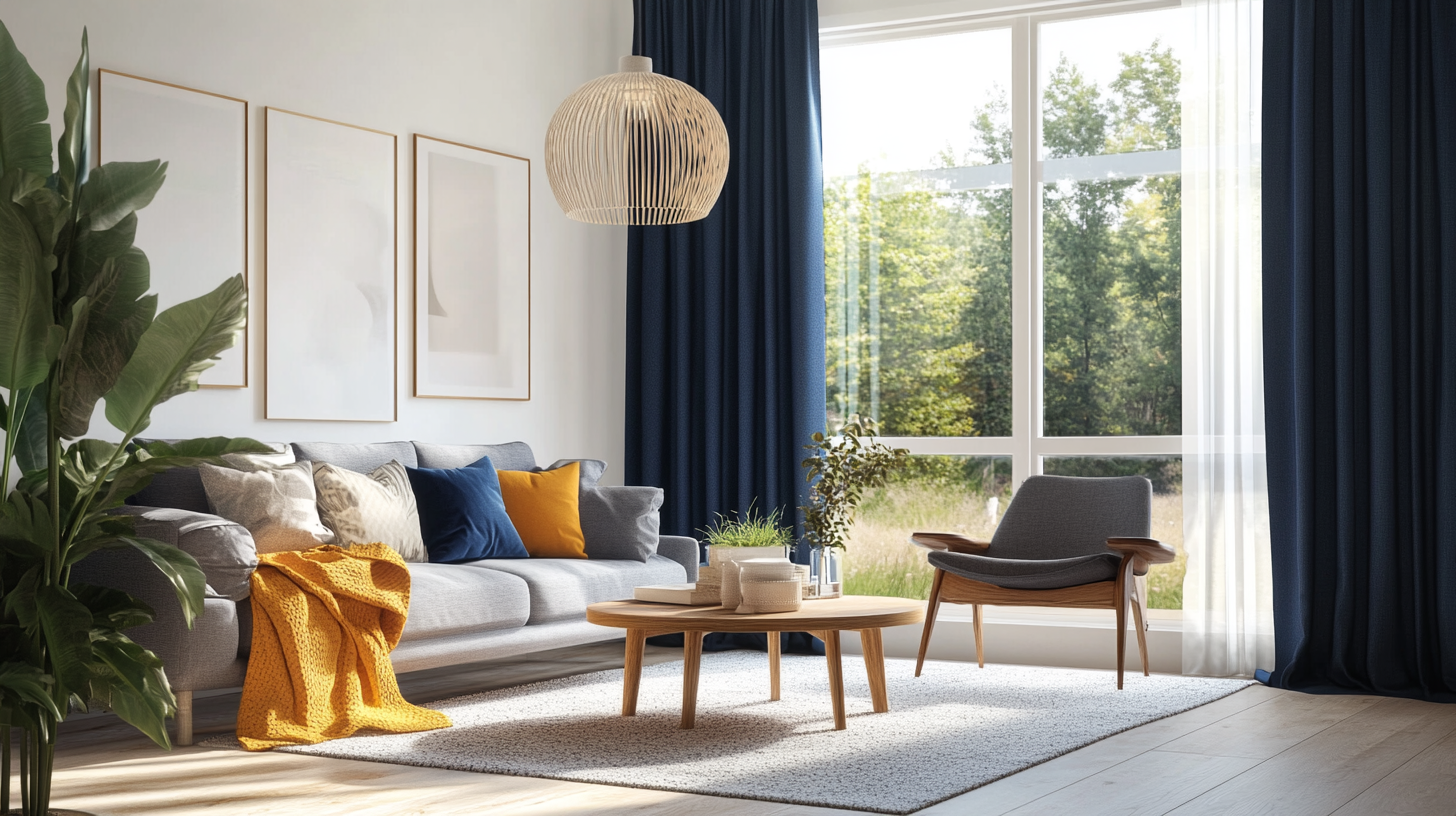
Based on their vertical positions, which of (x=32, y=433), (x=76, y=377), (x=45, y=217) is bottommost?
(x=32, y=433)

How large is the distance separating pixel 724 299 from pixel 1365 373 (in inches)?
101

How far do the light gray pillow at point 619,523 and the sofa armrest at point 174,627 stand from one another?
1773 mm

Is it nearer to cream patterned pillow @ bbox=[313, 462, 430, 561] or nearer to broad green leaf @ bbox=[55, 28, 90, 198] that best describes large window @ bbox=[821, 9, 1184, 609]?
cream patterned pillow @ bbox=[313, 462, 430, 561]

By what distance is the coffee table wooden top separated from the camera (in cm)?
386

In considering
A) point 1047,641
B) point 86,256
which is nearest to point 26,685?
point 86,256

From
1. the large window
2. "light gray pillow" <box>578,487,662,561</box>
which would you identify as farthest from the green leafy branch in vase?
the large window

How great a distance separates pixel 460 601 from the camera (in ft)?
14.5

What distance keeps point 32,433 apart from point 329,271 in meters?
2.39

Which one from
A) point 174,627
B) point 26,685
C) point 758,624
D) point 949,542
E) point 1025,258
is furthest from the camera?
point 1025,258

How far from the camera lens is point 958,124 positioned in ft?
20.2

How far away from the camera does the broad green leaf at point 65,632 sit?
8.18ft

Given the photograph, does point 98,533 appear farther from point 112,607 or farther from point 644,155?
point 644,155

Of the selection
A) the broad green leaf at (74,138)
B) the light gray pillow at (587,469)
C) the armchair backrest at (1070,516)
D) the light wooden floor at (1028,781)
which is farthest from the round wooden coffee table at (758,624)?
the broad green leaf at (74,138)

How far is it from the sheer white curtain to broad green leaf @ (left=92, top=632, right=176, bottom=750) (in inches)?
153
